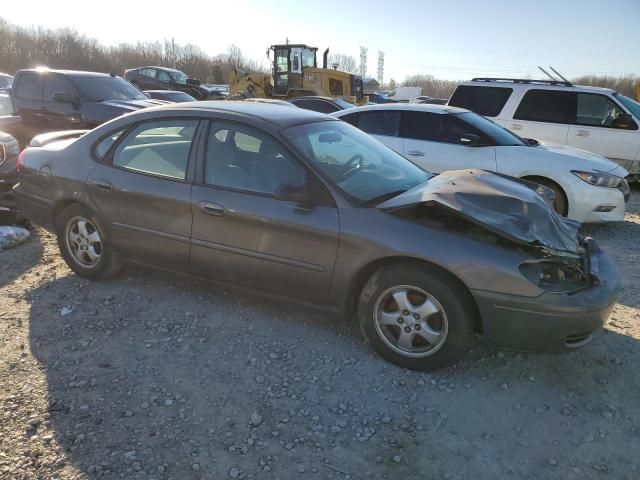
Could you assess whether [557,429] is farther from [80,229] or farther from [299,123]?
[80,229]

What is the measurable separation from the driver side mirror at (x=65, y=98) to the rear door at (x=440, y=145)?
604 centimetres

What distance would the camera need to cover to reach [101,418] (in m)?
2.71

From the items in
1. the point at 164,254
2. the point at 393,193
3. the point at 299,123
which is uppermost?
the point at 299,123

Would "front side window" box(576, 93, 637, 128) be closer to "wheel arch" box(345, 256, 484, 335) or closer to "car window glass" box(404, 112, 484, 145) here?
"car window glass" box(404, 112, 484, 145)

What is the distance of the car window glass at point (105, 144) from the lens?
4141 mm

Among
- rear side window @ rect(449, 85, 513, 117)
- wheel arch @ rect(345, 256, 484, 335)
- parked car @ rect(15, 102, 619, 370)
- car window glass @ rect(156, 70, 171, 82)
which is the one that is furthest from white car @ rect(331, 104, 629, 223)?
car window glass @ rect(156, 70, 171, 82)

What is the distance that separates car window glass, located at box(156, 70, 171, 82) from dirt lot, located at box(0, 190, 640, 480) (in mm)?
22131

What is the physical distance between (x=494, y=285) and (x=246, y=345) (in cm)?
170

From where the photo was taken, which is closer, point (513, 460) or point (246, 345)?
point (513, 460)

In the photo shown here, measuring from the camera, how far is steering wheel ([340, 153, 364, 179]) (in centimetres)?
352

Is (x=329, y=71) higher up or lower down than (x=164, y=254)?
higher up

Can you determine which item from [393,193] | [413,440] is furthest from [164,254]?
[413,440]

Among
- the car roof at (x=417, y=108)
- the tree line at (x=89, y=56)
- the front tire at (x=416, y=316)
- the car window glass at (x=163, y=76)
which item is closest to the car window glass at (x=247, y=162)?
the front tire at (x=416, y=316)

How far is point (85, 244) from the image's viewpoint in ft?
14.1
